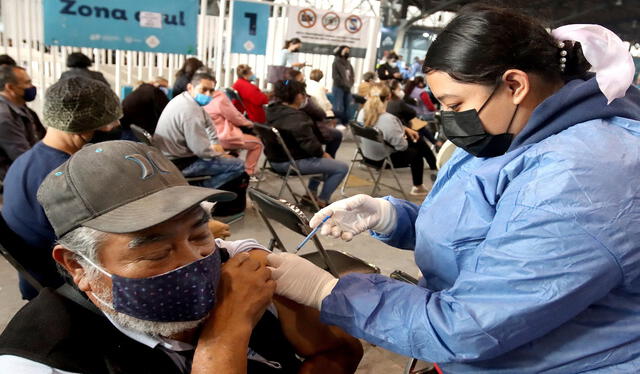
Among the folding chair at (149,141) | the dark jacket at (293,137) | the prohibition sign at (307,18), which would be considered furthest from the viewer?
the prohibition sign at (307,18)

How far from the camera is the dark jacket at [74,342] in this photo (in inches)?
36.1

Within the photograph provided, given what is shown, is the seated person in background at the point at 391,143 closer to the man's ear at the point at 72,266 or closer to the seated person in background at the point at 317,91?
the seated person in background at the point at 317,91

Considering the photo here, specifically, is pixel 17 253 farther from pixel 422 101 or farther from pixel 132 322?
pixel 422 101

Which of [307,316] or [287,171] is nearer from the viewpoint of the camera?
[307,316]

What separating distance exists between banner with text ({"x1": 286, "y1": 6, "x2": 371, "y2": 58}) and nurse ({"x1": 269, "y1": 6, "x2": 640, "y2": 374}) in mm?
7194

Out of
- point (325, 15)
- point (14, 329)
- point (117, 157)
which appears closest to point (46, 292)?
point (14, 329)

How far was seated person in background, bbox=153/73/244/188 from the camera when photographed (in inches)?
153

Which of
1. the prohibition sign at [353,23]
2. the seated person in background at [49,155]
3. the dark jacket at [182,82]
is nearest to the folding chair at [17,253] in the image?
the seated person in background at [49,155]

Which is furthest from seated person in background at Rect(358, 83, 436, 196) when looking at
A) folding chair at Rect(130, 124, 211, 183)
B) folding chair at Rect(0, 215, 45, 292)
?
folding chair at Rect(0, 215, 45, 292)

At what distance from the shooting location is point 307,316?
4.20 ft

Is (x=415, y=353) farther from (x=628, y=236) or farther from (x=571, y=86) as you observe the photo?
(x=571, y=86)

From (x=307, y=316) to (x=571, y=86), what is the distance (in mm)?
833

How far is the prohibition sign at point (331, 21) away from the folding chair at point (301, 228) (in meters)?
6.32

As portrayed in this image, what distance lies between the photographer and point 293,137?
14.8 ft
